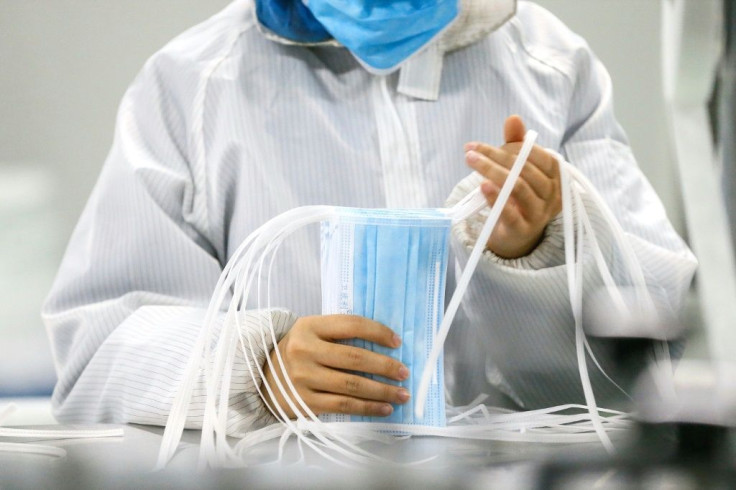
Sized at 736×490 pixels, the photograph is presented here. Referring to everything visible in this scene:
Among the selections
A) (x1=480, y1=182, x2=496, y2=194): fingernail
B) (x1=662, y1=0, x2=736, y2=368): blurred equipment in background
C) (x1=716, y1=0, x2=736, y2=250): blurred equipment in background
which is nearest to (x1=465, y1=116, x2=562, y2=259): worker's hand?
(x1=480, y1=182, x2=496, y2=194): fingernail

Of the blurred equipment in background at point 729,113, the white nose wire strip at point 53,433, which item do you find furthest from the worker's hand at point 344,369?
the blurred equipment in background at point 729,113

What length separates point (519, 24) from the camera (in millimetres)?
823

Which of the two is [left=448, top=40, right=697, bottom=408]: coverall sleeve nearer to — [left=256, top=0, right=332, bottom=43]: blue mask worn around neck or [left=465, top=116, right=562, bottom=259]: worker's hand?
[left=465, top=116, right=562, bottom=259]: worker's hand

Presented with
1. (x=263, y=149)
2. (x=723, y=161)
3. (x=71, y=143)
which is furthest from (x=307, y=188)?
(x=71, y=143)

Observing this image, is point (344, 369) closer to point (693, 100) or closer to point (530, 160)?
point (530, 160)

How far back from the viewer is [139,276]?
2.26 ft

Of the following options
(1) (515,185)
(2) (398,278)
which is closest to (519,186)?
(1) (515,185)

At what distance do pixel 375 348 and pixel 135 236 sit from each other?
29 cm

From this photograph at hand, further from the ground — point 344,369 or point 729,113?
point 729,113

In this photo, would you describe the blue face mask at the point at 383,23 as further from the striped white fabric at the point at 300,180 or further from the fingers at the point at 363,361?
the fingers at the point at 363,361

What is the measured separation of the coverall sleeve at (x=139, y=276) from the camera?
585 millimetres

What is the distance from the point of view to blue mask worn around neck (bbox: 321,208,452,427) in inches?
19.0

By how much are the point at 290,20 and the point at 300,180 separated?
148 mm

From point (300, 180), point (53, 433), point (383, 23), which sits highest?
point (383, 23)
